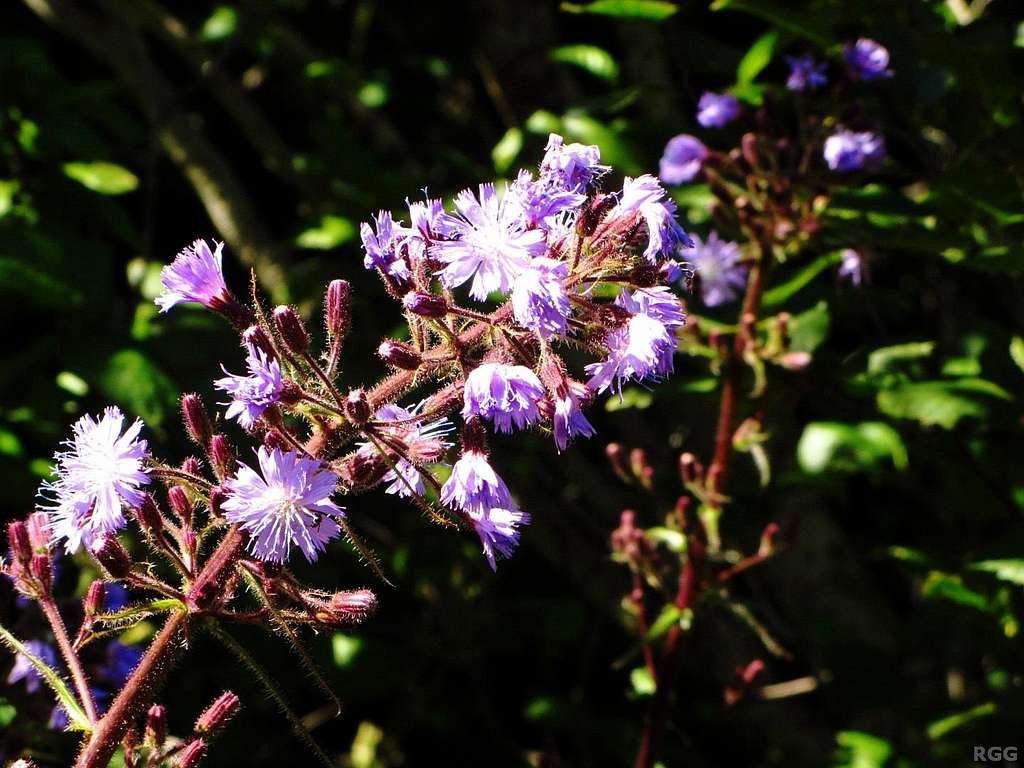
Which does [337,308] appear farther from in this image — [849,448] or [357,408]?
[849,448]

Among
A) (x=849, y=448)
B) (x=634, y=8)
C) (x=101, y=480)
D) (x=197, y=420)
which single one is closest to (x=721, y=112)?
(x=634, y=8)

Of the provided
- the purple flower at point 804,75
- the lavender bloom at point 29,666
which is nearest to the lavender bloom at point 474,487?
the lavender bloom at point 29,666

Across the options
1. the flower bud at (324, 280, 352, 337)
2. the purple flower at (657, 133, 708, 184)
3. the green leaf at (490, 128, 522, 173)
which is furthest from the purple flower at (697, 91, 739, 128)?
the flower bud at (324, 280, 352, 337)

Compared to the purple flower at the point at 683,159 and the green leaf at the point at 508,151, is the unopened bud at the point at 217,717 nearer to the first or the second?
the purple flower at the point at 683,159

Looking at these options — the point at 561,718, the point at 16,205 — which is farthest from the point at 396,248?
the point at 561,718

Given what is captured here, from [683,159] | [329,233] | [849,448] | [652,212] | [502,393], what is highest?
[329,233]

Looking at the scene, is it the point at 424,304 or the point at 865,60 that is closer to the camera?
the point at 424,304
